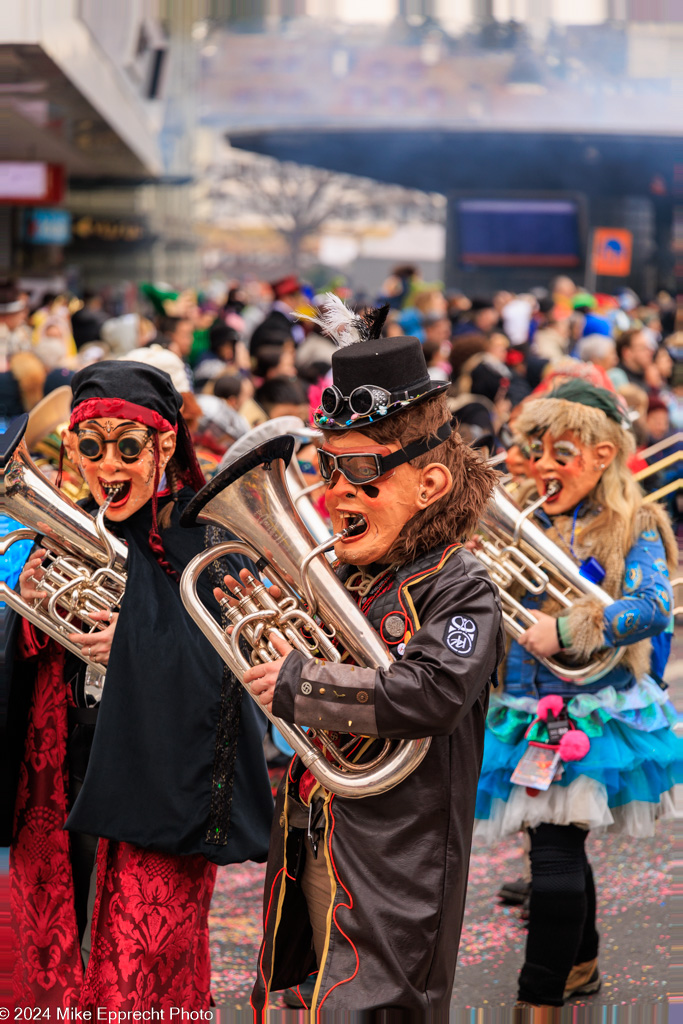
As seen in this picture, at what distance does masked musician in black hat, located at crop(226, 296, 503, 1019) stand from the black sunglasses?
2.39 feet

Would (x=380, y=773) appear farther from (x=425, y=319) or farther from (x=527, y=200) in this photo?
(x=527, y=200)

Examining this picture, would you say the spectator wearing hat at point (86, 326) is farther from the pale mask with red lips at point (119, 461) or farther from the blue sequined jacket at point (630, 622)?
the pale mask with red lips at point (119, 461)

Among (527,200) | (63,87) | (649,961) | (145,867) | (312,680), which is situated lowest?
(649,961)

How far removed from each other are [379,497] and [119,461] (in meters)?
0.92

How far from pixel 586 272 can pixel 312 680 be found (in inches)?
1061

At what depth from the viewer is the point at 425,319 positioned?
549 inches

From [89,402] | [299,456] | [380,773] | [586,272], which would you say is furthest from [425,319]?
[586,272]

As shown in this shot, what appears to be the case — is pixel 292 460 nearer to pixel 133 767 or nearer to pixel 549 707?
pixel 133 767

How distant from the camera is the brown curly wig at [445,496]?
2564mm

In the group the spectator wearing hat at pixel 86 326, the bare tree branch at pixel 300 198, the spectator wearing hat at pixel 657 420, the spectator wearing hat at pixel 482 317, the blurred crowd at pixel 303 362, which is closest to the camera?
the blurred crowd at pixel 303 362

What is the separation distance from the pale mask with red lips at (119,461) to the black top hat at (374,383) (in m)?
0.79

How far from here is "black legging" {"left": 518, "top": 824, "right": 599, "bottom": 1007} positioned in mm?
3854

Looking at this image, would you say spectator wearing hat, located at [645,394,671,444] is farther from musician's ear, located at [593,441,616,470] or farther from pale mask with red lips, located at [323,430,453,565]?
pale mask with red lips, located at [323,430,453,565]

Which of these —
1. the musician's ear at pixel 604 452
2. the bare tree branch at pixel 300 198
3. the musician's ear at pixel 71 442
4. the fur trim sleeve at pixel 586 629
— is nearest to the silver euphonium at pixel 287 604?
the musician's ear at pixel 71 442
